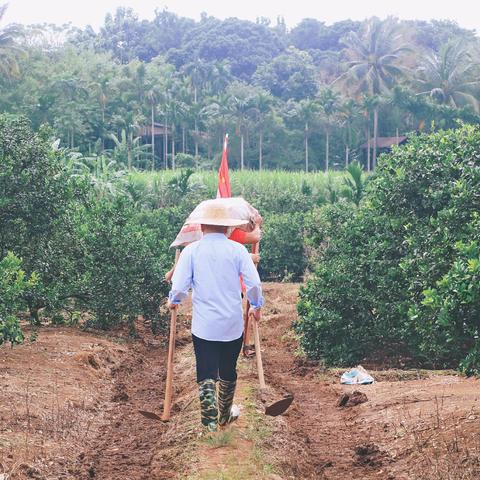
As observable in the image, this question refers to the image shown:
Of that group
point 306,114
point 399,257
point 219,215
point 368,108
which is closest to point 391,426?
point 219,215

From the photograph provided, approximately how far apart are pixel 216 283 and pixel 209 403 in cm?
100

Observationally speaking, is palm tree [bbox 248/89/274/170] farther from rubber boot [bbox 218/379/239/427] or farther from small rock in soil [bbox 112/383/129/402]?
rubber boot [bbox 218/379/239/427]

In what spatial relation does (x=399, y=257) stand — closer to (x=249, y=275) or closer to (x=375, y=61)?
(x=249, y=275)

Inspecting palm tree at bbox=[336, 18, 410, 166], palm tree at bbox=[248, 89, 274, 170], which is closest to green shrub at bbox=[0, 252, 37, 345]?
palm tree at bbox=[248, 89, 274, 170]

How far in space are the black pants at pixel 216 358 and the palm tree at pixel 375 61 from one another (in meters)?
A: 67.6

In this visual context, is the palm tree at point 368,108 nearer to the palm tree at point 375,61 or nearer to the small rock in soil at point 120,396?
the palm tree at point 375,61

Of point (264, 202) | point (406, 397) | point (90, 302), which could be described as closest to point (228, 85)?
point (264, 202)

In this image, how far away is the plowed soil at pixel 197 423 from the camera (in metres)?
7.02

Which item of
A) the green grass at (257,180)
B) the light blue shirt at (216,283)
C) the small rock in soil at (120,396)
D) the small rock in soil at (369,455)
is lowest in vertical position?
the green grass at (257,180)

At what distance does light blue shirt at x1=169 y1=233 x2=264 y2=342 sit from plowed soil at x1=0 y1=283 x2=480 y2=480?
0.98 meters

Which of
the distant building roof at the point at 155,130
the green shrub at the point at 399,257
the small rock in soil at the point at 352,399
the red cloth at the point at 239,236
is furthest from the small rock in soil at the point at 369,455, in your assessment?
the distant building roof at the point at 155,130

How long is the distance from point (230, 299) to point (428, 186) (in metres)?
5.83

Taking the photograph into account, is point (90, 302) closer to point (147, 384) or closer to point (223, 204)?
point (147, 384)

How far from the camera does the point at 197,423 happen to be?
8227 mm
